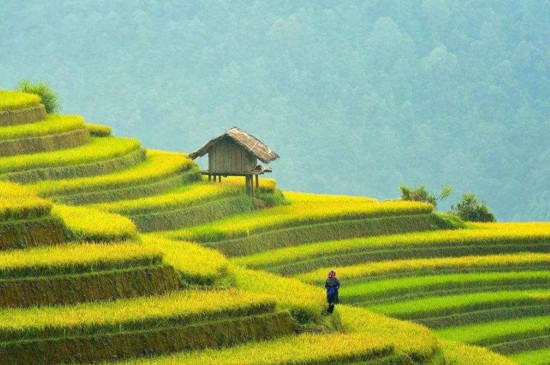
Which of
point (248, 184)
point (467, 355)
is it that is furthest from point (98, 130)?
point (467, 355)

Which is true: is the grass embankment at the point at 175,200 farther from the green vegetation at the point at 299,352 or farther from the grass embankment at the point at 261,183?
the green vegetation at the point at 299,352

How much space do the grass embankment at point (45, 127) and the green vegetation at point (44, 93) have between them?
243 cm

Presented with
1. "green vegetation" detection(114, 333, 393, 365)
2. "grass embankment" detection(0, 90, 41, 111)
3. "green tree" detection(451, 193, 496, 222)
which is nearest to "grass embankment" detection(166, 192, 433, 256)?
"grass embankment" detection(0, 90, 41, 111)

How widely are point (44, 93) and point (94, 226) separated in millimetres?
19505

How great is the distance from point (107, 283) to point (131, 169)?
15.8 meters

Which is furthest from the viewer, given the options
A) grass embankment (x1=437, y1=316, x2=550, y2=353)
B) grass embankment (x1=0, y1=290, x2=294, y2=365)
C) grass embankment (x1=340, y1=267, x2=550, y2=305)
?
grass embankment (x1=340, y1=267, x2=550, y2=305)

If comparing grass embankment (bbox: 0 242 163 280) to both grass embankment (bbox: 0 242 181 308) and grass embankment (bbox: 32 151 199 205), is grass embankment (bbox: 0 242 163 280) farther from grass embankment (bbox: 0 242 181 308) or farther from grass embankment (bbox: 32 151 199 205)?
grass embankment (bbox: 32 151 199 205)

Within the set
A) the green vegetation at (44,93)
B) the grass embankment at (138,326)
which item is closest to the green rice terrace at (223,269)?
the grass embankment at (138,326)

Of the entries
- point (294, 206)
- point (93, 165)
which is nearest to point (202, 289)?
point (93, 165)

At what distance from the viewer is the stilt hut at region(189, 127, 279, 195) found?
46469mm

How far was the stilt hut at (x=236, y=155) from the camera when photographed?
4647cm

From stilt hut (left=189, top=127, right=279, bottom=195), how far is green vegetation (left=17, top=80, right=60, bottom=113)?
5.73m

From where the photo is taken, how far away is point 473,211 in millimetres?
57156

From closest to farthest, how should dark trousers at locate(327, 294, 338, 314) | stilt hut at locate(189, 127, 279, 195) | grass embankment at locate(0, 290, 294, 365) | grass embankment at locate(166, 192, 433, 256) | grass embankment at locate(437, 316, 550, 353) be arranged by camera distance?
grass embankment at locate(0, 290, 294, 365) → dark trousers at locate(327, 294, 338, 314) → grass embankment at locate(437, 316, 550, 353) → grass embankment at locate(166, 192, 433, 256) → stilt hut at locate(189, 127, 279, 195)
